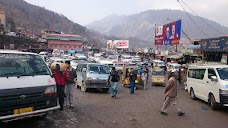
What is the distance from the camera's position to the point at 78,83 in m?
17.9

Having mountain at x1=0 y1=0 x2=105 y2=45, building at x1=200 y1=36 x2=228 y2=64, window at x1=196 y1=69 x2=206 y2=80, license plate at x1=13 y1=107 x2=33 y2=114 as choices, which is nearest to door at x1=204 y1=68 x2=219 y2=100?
window at x1=196 y1=69 x2=206 y2=80

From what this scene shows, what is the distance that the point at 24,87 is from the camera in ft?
21.0

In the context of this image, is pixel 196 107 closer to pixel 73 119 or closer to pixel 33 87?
pixel 73 119

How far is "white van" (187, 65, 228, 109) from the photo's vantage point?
10.5 meters

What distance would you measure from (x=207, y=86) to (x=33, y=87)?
8479mm

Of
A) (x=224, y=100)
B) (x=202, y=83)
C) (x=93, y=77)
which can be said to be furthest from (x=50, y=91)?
(x=93, y=77)

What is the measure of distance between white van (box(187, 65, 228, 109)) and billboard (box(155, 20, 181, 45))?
24.5 m

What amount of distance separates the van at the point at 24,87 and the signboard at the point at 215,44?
1642cm

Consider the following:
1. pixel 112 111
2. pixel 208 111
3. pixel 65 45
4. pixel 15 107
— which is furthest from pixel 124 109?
pixel 65 45

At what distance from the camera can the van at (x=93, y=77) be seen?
52.7 ft

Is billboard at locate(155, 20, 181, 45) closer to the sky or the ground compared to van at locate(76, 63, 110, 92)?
closer to the sky

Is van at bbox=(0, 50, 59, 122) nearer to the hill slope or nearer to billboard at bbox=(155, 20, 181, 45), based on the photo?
billboard at bbox=(155, 20, 181, 45)

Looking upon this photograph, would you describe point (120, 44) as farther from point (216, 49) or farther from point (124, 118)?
point (124, 118)

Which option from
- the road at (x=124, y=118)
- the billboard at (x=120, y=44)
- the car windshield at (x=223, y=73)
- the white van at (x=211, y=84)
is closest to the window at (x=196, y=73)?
the white van at (x=211, y=84)
